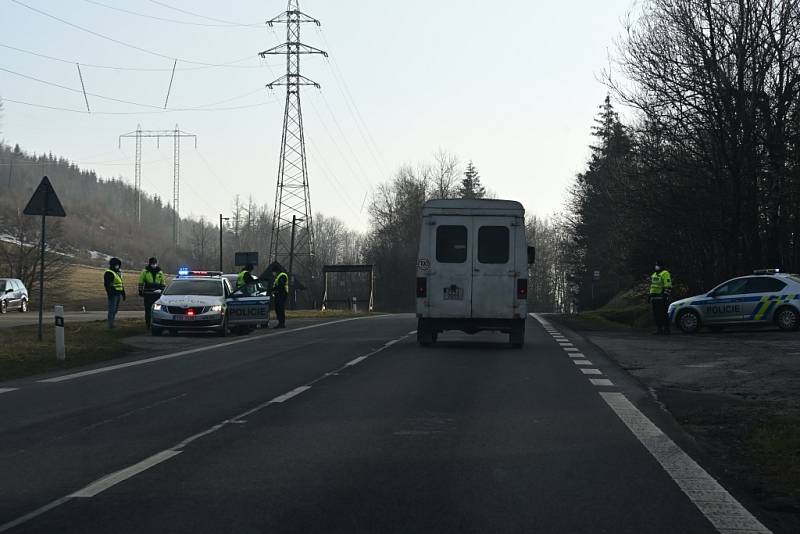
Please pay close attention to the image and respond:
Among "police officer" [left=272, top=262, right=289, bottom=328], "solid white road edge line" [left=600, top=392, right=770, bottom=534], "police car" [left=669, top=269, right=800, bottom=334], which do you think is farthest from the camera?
"police officer" [left=272, top=262, right=289, bottom=328]

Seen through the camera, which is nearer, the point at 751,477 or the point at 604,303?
the point at 751,477

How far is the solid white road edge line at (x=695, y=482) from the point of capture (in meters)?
5.68

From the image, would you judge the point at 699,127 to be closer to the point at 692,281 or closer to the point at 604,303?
the point at 692,281

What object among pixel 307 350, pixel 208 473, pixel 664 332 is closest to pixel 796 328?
pixel 664 332

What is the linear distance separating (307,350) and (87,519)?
14.6 m

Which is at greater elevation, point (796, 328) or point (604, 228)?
point (604, 228)

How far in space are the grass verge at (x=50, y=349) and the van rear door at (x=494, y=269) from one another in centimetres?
685

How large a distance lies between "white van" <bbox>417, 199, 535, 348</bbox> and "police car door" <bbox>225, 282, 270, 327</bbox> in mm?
7694

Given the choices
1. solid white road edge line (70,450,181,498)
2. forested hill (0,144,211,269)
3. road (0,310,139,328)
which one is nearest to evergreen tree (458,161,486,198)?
forested hill (0,144,211,269)

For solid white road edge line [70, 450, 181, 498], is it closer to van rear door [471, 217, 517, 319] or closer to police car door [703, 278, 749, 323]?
van rear door [471, 217, 517, 319]

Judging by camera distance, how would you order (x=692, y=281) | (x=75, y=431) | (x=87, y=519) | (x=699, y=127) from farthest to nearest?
(x=692, y=281) < (x=699, y=127) < (x=75, y=431) < (x=87, y=519)

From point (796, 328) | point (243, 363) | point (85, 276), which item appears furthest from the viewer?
point (85, 276)

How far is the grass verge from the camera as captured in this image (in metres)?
16.4

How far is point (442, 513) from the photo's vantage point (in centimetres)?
588
